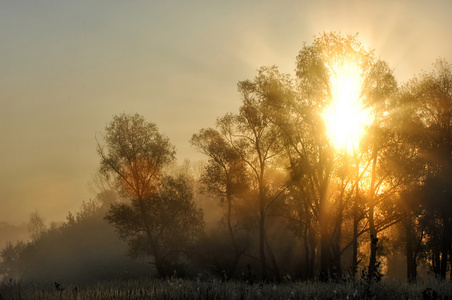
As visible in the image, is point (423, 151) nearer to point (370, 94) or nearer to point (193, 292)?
point (370, 94)

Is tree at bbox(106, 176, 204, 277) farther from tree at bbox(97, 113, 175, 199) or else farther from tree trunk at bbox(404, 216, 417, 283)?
tree trunk at bbox(404, 216, 417, 283)

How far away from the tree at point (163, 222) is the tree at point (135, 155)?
4.77 feet

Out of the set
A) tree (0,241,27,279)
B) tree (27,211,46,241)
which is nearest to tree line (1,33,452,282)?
tree (0,241,27,279)

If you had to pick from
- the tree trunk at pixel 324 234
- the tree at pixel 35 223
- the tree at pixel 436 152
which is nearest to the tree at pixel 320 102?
the tree trunk at pixel 324 234

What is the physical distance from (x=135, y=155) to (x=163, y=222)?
7.73 metres

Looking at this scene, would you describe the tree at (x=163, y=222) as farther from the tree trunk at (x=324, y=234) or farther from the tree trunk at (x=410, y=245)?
the tree trunk at (x=410, y=245)

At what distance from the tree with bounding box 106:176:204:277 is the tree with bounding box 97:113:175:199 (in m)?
1.45

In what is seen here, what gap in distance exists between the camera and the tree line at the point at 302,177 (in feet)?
127

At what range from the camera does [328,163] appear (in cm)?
3688

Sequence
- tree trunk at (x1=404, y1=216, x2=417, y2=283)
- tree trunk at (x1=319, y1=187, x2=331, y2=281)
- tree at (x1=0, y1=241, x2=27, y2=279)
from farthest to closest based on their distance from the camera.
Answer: tree at (x1=0, y1=241, x2=27, y2=279) → tree trunk at (x1=404, y1=216, x2=417, y2=283) → tree trunk at (x1=319, y1=187, x2=331, y2=281)

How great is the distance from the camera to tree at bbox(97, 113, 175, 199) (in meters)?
47.0

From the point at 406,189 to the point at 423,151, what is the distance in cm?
459

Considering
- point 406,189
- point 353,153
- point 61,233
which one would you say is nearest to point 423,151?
point 406,189

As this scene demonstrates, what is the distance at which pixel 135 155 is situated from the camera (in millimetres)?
47281
